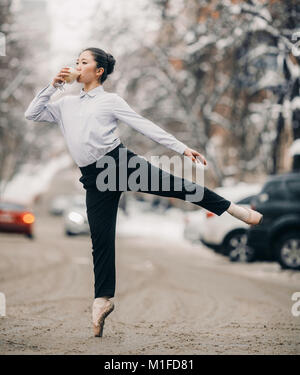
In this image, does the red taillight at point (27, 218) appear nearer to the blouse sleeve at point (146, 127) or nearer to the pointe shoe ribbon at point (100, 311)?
the pointe shoe ribbon at point (100, 311)

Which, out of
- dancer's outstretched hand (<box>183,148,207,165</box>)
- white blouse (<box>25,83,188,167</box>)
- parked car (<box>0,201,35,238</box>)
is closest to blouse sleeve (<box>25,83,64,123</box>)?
white blouse (<box>25,83,188,167</box>)

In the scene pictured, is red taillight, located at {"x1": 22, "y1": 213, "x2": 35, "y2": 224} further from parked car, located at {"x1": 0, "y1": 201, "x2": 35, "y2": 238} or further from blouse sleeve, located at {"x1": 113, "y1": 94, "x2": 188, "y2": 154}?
blouse sleeve, located at {"x1": 113, "y1": 94, "x2": 188, "y2": 154}

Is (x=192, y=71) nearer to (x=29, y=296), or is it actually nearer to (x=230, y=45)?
(x=230, y=45)

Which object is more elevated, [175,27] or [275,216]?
[175,27]

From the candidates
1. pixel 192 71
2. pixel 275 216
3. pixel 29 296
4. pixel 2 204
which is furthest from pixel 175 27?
pixel 29 296

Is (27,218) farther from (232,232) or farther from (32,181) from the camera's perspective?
(32,181)

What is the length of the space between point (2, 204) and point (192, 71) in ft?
33.1

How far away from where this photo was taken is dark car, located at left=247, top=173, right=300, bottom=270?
12430 mm

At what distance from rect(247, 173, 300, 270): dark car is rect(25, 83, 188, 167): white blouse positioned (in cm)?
819

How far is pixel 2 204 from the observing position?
22047 mm

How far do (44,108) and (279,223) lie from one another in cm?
830

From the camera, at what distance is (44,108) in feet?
16.2

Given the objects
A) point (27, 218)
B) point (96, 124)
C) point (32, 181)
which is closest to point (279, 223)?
point (96, 124)

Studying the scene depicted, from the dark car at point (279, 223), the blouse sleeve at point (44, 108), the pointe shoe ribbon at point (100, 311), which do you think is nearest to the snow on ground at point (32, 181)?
the dark car at point (279, 223)
